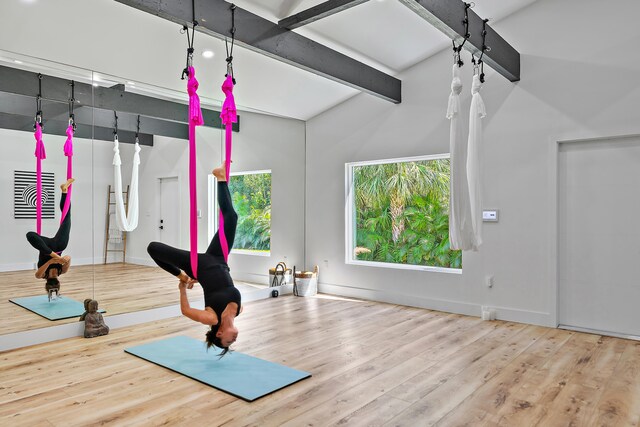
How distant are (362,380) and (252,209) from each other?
3.56 m

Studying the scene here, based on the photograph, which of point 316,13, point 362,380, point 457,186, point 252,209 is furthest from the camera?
point 252,209

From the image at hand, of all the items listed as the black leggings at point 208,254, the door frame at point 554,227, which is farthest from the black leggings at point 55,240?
the door frame at point 554,227

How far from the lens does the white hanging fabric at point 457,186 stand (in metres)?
3.25

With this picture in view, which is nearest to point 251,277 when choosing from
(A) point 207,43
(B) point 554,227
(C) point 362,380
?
(A) point 207,43

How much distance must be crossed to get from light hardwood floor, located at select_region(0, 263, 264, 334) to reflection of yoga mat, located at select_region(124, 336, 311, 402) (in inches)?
35.8

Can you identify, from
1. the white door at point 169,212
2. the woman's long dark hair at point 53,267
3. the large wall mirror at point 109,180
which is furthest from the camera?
the white door at point 169,212

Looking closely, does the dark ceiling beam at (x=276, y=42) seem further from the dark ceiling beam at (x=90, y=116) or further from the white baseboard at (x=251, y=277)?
the white baseboard at (x=251, y=277)

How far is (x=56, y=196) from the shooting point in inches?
164

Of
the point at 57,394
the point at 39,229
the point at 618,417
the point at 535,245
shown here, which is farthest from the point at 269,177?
the point at 618,417

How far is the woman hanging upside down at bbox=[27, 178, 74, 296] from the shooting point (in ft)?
13.1

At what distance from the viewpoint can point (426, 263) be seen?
5.58m

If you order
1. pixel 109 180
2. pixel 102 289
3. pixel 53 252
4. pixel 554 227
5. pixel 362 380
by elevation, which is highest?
pixel 109 180

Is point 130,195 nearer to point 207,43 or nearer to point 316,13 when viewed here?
point 207,43

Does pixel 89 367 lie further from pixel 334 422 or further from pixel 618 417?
pixel 618 417
